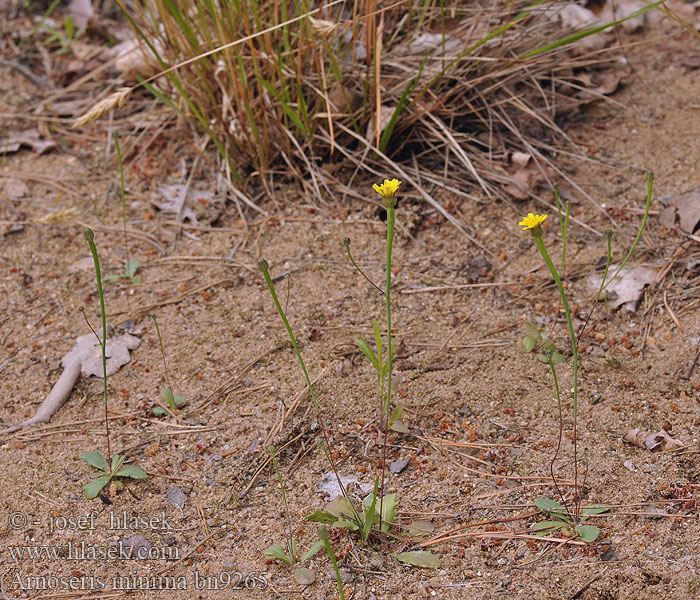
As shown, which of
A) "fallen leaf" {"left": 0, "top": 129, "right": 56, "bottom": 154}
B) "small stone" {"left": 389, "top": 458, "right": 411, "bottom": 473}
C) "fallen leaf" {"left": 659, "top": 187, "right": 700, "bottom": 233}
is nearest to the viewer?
"small stone" {"left": 389, "top": 458, "right": 411, "bottom": 473}

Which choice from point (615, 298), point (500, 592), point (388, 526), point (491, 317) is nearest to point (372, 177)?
point (491, 317)

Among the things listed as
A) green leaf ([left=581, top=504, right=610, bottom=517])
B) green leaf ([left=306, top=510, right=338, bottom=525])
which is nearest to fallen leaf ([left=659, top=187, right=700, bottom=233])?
green leaf ([left=581, top=504, right=610, bottom=517])

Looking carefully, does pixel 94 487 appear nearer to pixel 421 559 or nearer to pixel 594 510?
pixel 421 559

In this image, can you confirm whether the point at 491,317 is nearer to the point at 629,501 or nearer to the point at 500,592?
the point at 629,501

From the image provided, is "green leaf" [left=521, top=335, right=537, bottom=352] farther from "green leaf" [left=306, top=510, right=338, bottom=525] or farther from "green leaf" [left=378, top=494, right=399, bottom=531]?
"green leaf" [left=306, top=510, right=338, bottom=525]

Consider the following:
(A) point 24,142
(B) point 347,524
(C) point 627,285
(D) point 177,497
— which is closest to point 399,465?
(B) point 347,524

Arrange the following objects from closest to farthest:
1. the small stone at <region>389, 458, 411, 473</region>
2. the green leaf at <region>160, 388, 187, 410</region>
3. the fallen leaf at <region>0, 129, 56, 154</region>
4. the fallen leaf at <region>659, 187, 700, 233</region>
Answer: the small stone at <region>389, 458, 411, 473</region>, the green leaf at <region>160, 388, 187, 410</region>, the fallen leaf at <region>659, 187, 700, 233</region>, the fallen leaf at <region>0, 129, 56, 154</region>
